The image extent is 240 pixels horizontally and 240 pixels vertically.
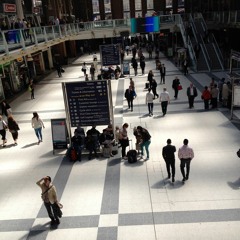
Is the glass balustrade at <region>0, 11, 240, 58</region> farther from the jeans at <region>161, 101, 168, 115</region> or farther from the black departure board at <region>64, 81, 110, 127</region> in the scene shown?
the jeans at <region>161, 101, 168, 115</region>

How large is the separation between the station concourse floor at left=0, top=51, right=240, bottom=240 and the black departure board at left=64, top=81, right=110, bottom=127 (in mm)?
1409

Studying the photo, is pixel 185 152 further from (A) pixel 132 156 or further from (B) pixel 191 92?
(B) pixel 191 92

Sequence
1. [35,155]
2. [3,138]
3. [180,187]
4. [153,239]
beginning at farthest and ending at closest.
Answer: [3,138] < [35,155] < [180,187] < [153,239]

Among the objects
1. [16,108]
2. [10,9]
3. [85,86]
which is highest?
[10,9]

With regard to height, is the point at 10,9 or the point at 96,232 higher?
the point at 10,9

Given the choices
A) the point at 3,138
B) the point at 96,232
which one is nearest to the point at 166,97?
the point at 3,138

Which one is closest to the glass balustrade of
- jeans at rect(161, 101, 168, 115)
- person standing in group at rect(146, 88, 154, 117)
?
person standing in group at rect(146, 88, 154, 117)

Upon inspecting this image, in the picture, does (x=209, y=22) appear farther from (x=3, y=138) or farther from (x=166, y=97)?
(x=3, y=138)

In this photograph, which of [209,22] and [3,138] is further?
[209,22]

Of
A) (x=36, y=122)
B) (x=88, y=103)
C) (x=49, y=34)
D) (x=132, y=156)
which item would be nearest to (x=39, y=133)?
(x=36, y=122)

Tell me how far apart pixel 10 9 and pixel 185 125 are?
669 inches

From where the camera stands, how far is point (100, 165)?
10586mm

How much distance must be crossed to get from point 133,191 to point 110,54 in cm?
1650

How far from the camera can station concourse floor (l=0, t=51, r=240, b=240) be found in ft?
23.8
